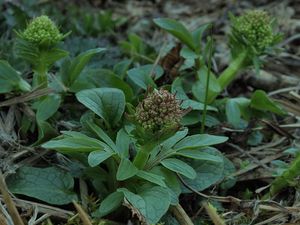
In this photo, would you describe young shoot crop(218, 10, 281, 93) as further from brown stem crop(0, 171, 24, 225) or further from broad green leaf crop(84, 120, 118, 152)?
brown stem crop(0, 171, 24, 225)

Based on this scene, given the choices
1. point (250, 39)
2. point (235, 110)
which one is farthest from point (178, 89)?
point (250, 39)

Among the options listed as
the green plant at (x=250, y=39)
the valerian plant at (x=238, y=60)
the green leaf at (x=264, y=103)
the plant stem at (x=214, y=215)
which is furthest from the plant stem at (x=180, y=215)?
the green plant at (x=250, y=39)

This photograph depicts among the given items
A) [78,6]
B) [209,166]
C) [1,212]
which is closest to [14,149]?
[1,212]

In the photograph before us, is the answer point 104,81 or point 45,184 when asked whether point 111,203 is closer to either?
point 45,184

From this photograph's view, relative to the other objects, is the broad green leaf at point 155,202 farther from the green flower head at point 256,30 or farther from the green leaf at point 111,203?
the green flower head at point 256,30

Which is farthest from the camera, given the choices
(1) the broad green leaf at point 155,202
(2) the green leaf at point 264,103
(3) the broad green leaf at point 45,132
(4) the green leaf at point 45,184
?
(2) the green leaf at point 264,103

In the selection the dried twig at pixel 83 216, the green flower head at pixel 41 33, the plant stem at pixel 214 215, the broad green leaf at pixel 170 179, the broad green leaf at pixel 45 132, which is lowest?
the plant stem at pixel 214 215

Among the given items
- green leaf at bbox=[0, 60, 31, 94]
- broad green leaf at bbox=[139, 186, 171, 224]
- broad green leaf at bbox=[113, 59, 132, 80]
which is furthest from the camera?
broad green leaf at bbox=[113, 59, 132, 80]

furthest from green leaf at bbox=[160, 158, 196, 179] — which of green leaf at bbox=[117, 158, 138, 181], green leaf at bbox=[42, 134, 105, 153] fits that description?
green leaf at bbox=[42, 134, 105, 153]
